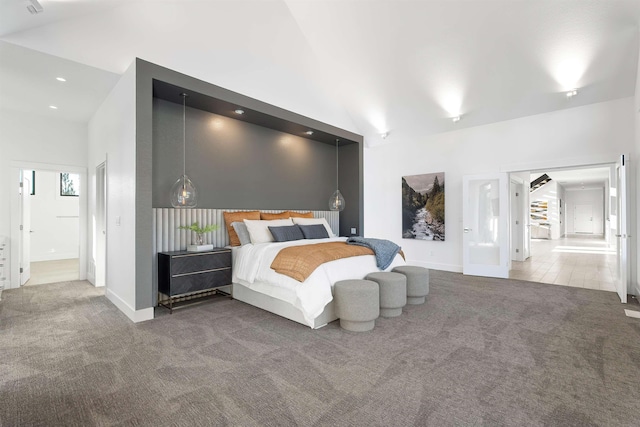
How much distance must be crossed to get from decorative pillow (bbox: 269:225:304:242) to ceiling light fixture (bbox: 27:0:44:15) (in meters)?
3.31

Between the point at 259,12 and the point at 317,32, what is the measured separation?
46.0 inches

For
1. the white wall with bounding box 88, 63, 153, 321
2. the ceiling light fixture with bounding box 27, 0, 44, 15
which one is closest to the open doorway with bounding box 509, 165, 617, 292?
the white wall with bounding box 88, 63, 153, 321

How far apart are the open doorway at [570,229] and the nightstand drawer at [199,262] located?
204 inches

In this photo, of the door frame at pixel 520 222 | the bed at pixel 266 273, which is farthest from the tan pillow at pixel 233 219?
the door frame at pixel 520 222

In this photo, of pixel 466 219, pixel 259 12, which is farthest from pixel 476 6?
pixel 466 219

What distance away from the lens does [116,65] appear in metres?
3.69

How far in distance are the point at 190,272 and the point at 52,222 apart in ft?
20.5

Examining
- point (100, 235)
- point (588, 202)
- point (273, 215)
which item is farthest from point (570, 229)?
point (100, 235)

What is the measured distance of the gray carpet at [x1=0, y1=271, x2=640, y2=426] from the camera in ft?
5.93

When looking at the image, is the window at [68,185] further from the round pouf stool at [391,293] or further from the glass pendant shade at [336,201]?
the round pouf stool at [391,293]

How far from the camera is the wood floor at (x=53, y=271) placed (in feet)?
17.8

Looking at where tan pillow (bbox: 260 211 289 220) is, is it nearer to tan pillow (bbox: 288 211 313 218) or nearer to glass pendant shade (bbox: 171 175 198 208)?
tan pillow (bbox: 288 211 313 218)

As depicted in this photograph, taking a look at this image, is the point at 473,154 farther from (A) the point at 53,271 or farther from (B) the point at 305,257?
(A) the point at 53,271

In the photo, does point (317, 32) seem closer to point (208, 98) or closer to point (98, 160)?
point (208, 98)
